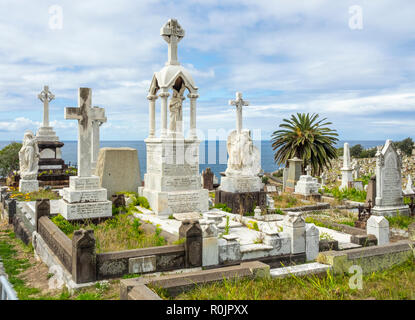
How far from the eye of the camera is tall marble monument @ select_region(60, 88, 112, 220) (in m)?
9.72

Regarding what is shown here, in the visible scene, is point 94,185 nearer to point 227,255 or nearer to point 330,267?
point 227,255

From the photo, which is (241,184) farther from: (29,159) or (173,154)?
(29,159)

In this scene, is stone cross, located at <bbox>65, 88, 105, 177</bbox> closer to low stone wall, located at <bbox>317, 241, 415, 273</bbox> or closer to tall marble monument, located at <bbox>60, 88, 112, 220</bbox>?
tall marble monument, located at <bbox>60, 88, 112, 220</bbox>

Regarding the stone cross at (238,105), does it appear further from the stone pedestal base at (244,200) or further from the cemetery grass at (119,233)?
the cemetery grass at (119,233)

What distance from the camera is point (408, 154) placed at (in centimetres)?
4572

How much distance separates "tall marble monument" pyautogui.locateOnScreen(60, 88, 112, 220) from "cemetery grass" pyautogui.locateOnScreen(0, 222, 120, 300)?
1450 millimetres

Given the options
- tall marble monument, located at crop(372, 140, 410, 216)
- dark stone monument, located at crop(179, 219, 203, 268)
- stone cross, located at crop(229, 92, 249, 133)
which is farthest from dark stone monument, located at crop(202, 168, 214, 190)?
dark stone monument, located at crop(179, 219, 203, 268)

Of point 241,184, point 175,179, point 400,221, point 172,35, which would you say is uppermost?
point 172,35

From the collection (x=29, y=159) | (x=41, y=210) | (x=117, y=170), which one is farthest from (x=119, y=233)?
(x=29, y=159)

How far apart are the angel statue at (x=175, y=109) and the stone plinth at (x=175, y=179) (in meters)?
0.85

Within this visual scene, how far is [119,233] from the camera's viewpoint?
8648 millimetres

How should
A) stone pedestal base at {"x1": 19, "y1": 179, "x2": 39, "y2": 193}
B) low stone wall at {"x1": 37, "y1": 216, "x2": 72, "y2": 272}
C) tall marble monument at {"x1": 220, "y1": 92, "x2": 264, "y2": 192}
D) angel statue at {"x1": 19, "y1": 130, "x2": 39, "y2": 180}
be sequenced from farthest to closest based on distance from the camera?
1. angel statue at {"x1": 19, "y1": 130, "x2": 39, "y2": 180}
2. stone pedestal base at {"x1": 19, "y1": 179, "x2": 39, "y2": 193}
3. tall marble monument at {"x1": 220, "y1": 92, "x2": 264, "y2": 192}
4. low stone wall at {"x1": 37, "y1": 216, "x2": 72, "y2": 272}

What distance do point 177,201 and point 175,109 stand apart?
3091mm

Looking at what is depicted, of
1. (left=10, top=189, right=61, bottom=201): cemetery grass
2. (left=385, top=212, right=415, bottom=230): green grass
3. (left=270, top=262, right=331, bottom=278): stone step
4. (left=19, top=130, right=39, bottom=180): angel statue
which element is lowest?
(left=385, top=212, right=415, bottom=230): green grass
